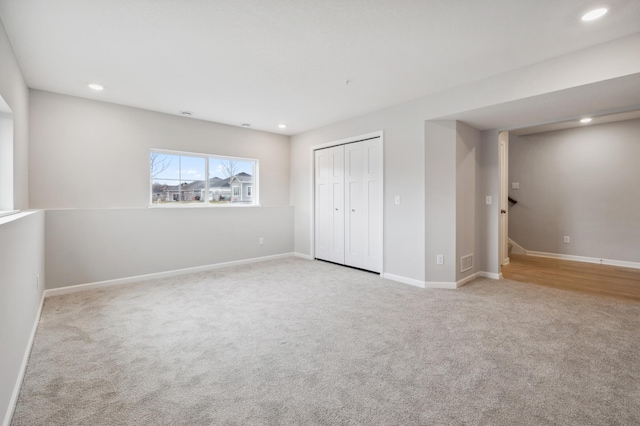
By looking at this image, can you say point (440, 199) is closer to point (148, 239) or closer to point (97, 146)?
point (148, 239)

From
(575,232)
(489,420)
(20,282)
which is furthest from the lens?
(575,232)

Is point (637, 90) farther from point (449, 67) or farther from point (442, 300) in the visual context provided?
point (442, 300)

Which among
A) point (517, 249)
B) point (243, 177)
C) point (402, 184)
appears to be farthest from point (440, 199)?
point (517, 249)

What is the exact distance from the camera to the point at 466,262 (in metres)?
4.13

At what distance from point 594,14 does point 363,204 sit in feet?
10.5

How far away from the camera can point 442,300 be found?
3.41 m

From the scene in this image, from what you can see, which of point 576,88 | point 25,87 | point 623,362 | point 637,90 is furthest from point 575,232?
point 25,87

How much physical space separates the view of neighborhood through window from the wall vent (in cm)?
371

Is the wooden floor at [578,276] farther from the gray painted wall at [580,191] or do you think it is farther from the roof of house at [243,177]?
the roof of house at [243,177]

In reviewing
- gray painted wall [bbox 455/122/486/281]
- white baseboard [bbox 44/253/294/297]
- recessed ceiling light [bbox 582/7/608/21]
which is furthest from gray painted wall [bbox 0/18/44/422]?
gray painted wall [bbox 455/122/486/281]

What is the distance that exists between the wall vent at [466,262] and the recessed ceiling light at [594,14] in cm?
274

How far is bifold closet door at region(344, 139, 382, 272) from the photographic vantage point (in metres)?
4.56

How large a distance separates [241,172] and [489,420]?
5002 mm

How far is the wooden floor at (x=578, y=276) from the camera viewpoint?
12.3 ft
